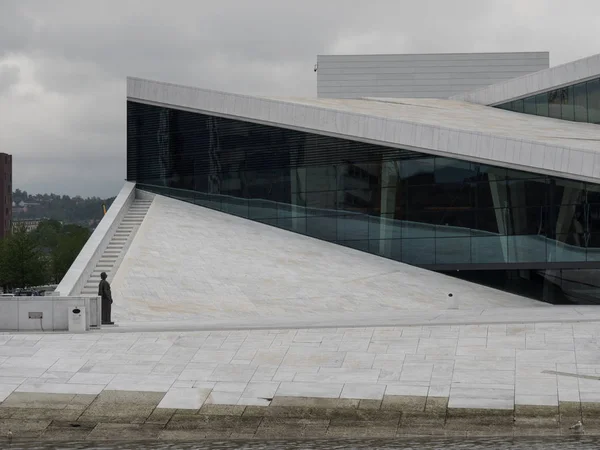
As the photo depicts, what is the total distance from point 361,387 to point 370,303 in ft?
39.7

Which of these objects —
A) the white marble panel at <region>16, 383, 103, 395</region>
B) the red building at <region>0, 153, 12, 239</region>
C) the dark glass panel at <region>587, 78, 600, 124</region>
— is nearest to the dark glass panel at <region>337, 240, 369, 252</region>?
the dark glass panel at <region>587, 78, 600, 124</region>

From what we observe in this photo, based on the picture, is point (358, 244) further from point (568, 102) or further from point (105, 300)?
point (105, 300)

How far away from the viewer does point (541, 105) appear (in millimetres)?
44688

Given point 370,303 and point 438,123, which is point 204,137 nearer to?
point 438,123

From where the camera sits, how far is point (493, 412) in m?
17.6

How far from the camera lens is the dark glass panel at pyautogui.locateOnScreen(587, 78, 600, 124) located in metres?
43.0

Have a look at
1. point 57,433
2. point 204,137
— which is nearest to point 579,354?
point 57,433

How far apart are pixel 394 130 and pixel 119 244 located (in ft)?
32.8

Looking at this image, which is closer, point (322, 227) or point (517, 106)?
point (322, 227)

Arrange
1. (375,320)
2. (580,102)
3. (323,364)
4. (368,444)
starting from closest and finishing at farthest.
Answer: (368,444) < (323,364) < (375,320) < (580,102)

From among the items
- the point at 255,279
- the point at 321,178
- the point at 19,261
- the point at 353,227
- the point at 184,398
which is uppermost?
the point at 321,178

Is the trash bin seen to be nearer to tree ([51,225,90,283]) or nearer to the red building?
tree ([51,225,90,283])

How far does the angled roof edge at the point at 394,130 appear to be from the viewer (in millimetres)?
32312

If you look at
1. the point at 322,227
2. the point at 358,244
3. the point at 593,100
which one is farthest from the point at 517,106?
the point at 322,227
